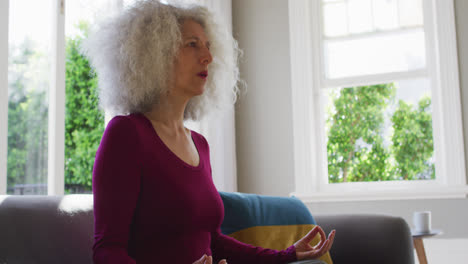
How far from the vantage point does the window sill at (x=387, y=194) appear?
351cm

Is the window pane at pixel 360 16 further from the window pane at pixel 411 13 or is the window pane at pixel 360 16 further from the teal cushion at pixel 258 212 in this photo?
the teal cushion at pixel 258 212

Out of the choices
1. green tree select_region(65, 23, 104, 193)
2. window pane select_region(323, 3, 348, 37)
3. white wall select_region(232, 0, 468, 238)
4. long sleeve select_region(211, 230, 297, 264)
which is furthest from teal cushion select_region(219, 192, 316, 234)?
green tree select_region(65, 23, 104, 193)

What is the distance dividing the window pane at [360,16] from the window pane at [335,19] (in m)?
0.05

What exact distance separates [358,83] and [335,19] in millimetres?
602

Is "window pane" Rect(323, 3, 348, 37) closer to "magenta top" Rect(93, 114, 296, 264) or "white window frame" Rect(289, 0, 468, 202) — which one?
"white window frame" Rect(289, 0, 468, 202)

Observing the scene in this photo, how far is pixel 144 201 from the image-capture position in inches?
41.8

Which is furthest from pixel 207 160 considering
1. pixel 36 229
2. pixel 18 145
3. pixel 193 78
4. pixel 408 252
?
pixel 18 145

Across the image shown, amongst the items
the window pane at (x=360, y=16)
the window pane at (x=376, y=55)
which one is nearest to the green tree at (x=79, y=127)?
the window pane at (x=376, y=55)

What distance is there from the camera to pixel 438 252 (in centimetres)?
356

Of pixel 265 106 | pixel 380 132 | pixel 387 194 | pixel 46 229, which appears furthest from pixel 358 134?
pixel 46 229

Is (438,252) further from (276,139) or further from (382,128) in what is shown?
(276,139)

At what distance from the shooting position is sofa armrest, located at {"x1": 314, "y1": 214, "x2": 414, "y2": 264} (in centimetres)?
180

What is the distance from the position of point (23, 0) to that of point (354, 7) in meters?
2.63

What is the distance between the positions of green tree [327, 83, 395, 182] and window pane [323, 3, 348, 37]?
0.51 meters
